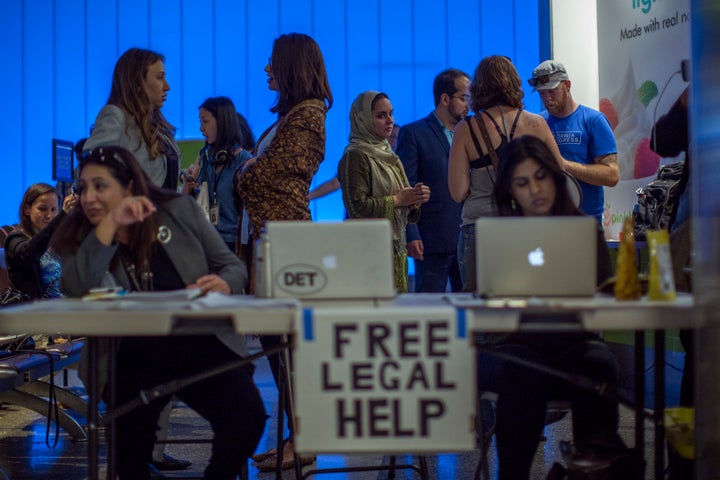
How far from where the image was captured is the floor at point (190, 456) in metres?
3.50

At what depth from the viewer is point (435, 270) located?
4.32 metres

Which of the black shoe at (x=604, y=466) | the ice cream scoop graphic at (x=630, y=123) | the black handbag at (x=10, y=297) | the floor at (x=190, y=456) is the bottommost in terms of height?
the floor at (x=190, y=456)

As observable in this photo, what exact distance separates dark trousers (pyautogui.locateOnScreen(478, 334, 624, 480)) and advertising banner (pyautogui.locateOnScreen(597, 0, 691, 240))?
215 cm

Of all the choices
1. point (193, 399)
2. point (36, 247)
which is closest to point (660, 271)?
point (193, 399)

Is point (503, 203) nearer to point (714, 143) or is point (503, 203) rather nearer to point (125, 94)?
point (714, 143)

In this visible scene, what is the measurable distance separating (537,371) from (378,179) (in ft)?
5.29

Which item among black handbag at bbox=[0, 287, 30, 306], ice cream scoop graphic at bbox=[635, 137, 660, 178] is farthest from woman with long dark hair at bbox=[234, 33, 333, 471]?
ice cream scoop graphic at bbox=[635, 137, 660, 178]

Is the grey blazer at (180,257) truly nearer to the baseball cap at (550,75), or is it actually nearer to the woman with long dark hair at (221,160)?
the woman with long dark hair at (221,160)

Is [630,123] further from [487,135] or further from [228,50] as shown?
[228,50]

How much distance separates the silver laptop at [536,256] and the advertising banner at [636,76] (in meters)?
2.47

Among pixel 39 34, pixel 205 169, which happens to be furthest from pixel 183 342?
pixel 39 34

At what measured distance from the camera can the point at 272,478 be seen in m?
3.47

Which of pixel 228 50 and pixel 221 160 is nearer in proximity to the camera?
pixel 221 160

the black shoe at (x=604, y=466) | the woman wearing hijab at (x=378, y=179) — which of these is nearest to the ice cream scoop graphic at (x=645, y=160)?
the woman wearing hijab at (x=378, y=179)
